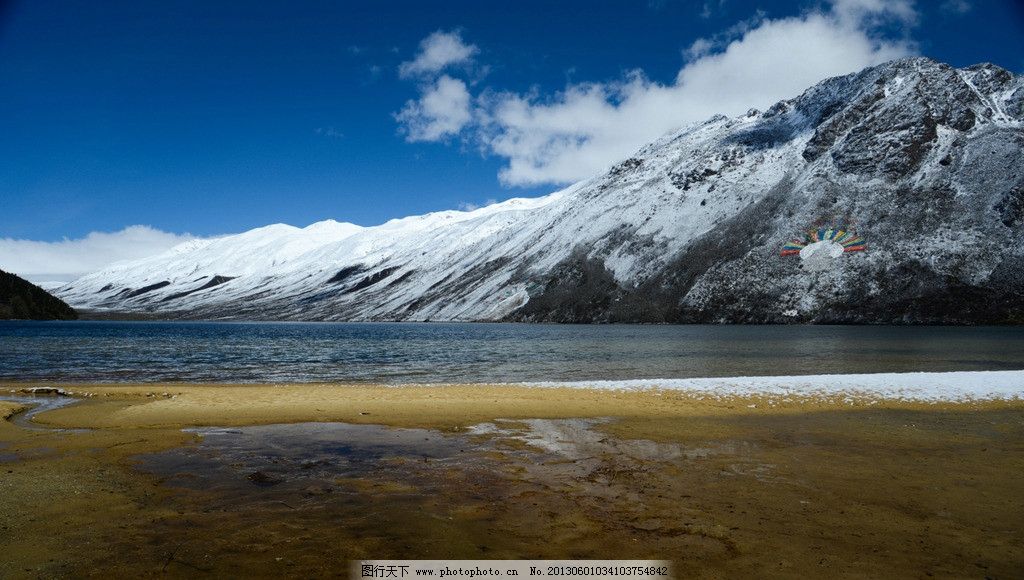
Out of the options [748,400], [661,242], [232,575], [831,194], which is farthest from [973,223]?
[232,575]

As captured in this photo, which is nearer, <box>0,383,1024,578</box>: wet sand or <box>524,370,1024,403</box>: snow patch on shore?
<box>0,383,1024,578</box>: wet sand

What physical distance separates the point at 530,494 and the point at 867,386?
76.5 feet

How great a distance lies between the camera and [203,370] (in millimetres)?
44594

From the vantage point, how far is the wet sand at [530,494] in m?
8.39

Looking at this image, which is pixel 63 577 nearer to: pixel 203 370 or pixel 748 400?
pixel 748 400

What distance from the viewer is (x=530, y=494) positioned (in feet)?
37.3

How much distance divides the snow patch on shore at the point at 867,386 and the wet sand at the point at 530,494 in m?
4.06

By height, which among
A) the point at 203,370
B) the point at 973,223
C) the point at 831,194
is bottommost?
the point at 203,370

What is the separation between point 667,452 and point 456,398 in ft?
41.4

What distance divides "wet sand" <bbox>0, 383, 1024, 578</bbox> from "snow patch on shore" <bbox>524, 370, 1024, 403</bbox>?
4060 mm

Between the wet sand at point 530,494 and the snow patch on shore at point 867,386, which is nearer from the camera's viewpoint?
the wet sand at point 530,494

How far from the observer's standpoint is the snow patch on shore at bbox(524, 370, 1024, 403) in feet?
80.7

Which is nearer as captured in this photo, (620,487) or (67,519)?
(67,519)

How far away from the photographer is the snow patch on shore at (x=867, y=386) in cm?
2459
